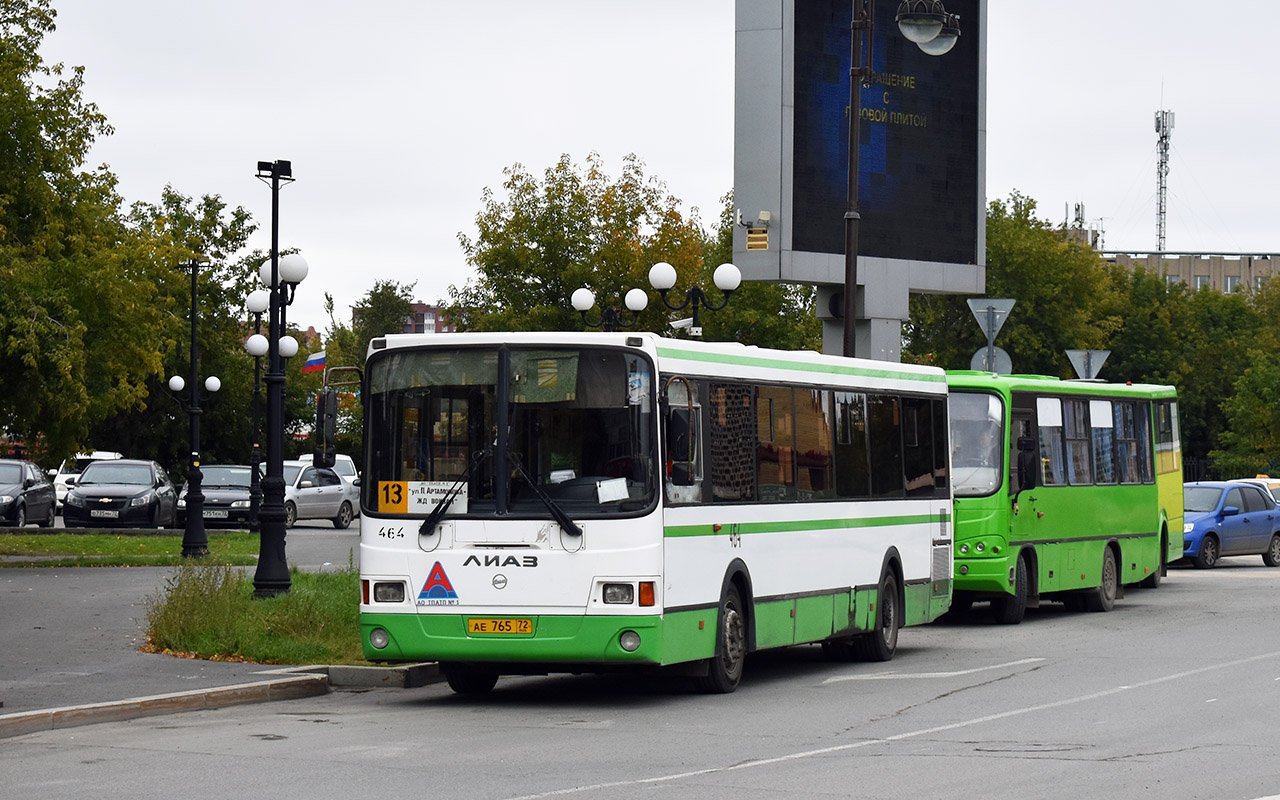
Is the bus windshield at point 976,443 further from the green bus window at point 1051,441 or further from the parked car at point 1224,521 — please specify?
the parked car at point 1224,521

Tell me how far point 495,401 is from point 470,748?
3.23 metres

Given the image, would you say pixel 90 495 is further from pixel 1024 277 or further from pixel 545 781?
pixel 1024 277

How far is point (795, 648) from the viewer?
66.1 ft

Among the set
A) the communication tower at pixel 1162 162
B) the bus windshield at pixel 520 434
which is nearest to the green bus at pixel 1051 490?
the bus windshield at pixel 520 434

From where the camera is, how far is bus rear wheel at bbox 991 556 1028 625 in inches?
894

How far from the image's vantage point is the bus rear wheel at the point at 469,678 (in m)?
14.8

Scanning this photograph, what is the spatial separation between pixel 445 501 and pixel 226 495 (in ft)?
107

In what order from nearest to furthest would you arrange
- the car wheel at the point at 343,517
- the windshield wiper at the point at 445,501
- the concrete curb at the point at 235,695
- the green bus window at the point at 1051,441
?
1. the concrete curb at the point at 235,695
2. the windshield wiper at the point at 445,501
3. the green bus window at the point at 1051,441
4. the car wheel at the point at 343,517

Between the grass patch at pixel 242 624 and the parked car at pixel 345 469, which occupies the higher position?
the parked car at pixel 345 469

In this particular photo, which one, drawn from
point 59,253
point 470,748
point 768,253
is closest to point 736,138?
point 768,253

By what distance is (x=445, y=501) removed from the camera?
549 inches

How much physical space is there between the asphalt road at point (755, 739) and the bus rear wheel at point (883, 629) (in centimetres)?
28

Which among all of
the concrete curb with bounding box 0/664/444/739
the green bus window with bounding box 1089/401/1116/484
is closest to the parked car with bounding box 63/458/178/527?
the green bus window with bounding box 1089/401/1116/484

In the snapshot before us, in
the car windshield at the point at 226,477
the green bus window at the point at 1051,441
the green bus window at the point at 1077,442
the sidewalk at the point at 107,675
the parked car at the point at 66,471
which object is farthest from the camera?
the parked car at the point at 66,471
